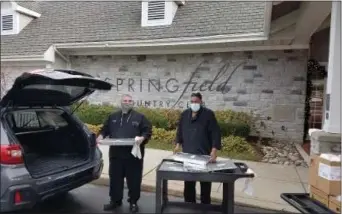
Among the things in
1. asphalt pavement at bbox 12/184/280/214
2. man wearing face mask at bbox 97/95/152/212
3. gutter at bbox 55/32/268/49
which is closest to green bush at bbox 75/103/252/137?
gutter at bbox 55/32/268/49

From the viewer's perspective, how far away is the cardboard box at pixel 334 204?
3323 mm

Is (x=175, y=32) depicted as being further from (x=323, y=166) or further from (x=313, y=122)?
(x=323, y=166)

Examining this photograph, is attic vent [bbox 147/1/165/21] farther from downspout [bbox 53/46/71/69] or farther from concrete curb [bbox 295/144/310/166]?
concrete curb [bbox 295/144/310/166]

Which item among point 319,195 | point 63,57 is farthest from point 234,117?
point 63,57

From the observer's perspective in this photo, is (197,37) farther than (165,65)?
No

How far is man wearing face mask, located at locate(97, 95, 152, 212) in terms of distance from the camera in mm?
4453

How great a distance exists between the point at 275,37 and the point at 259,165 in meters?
3.73

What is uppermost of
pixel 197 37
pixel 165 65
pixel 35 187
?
pixel 197 37

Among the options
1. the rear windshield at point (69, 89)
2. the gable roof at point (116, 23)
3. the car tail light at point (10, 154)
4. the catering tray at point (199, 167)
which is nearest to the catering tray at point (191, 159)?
the catering tray at point (199, 167)

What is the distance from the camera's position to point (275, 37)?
9117mm

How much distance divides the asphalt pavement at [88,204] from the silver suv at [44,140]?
1.46 feet

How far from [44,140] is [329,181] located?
3.71m

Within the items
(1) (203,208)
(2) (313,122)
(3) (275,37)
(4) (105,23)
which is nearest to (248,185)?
(1) (203,208)

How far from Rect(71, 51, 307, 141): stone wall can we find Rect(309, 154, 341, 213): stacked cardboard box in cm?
619
